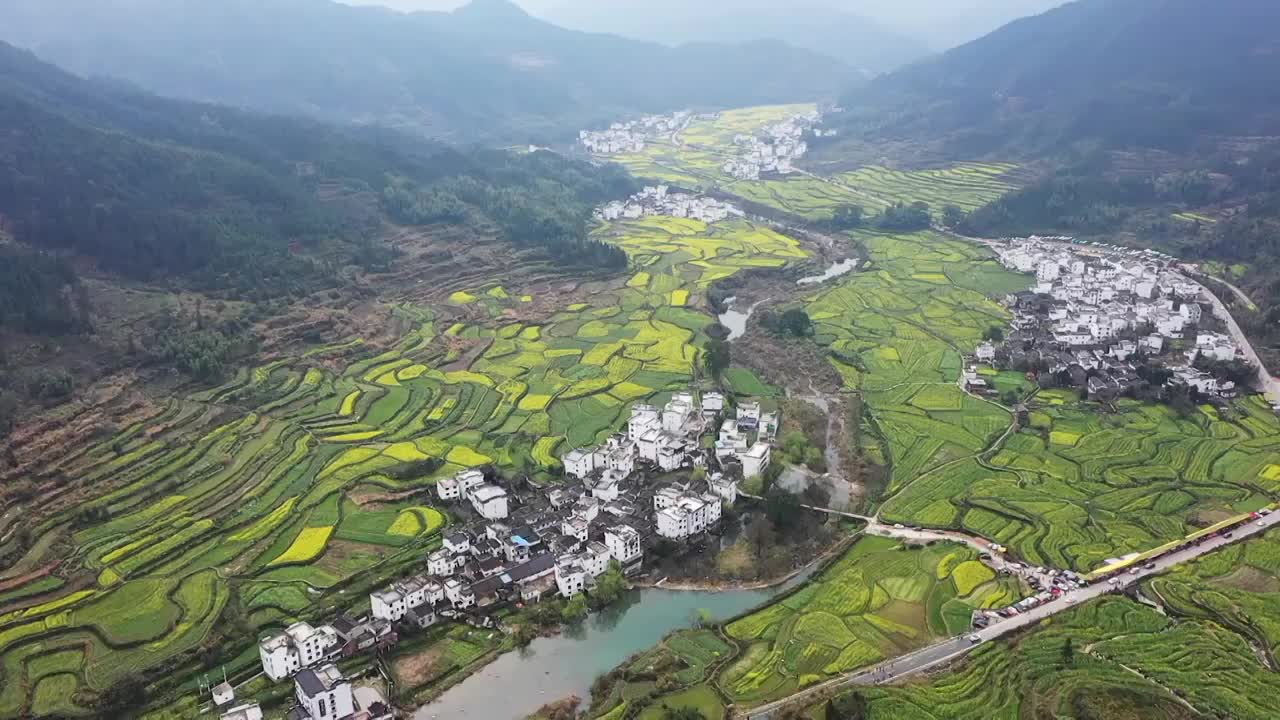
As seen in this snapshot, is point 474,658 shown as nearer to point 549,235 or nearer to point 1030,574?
point 1030,574

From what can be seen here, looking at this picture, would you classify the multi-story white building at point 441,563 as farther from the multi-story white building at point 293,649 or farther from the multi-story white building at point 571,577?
the multi-story white building at point 293,649

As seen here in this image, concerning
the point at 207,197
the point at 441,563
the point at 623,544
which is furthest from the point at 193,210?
the point at 623,544

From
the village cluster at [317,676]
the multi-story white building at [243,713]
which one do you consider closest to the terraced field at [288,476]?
the village cluster at [317,676]

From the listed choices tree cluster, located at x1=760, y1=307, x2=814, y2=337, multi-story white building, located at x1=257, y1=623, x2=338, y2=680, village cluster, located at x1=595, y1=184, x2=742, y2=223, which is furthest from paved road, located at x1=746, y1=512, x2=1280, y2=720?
village cluster, located at x1=595, y1=184, x2=742, y2=223

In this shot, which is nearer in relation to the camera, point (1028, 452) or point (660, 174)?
point (1028, 452)

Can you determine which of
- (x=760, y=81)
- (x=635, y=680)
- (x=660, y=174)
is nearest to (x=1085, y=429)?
(x=635, y=680)

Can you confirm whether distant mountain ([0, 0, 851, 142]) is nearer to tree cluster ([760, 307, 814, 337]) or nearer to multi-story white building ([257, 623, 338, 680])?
tree cluster ([760, 307, 814, 337])
